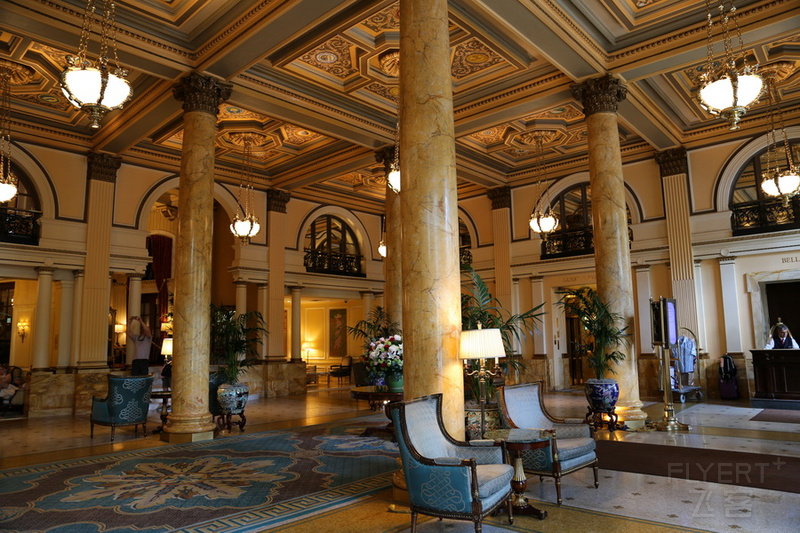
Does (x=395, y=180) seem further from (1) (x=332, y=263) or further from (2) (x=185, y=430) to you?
(1) (x=332, y=263)

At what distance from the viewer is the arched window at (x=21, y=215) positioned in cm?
1061

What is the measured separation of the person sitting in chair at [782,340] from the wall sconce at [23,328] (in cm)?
1635

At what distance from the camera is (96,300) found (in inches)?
450

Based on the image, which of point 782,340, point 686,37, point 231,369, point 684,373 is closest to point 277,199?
point 231,369

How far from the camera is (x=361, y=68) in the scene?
9.07 metres

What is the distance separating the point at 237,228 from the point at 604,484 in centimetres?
871

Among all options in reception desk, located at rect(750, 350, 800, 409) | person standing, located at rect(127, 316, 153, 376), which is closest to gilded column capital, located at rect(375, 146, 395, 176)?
person standing, located at rect(127, 316, 153, 376)

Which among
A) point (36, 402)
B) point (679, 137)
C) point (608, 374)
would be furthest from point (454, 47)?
point (36, 402)

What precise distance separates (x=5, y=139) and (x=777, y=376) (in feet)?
51.4

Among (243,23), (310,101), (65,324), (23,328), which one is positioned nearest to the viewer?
(243,23)

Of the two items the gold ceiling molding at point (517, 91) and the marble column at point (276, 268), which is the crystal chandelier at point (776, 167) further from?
the marble column at point (276, 268)

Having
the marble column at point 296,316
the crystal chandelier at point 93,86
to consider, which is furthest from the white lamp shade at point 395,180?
the marble column at point 296,316

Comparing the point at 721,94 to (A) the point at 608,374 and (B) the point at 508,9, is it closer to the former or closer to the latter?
(B) the point at 508,9

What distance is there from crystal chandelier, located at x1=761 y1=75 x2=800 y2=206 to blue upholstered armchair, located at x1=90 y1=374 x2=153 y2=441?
1032cm
